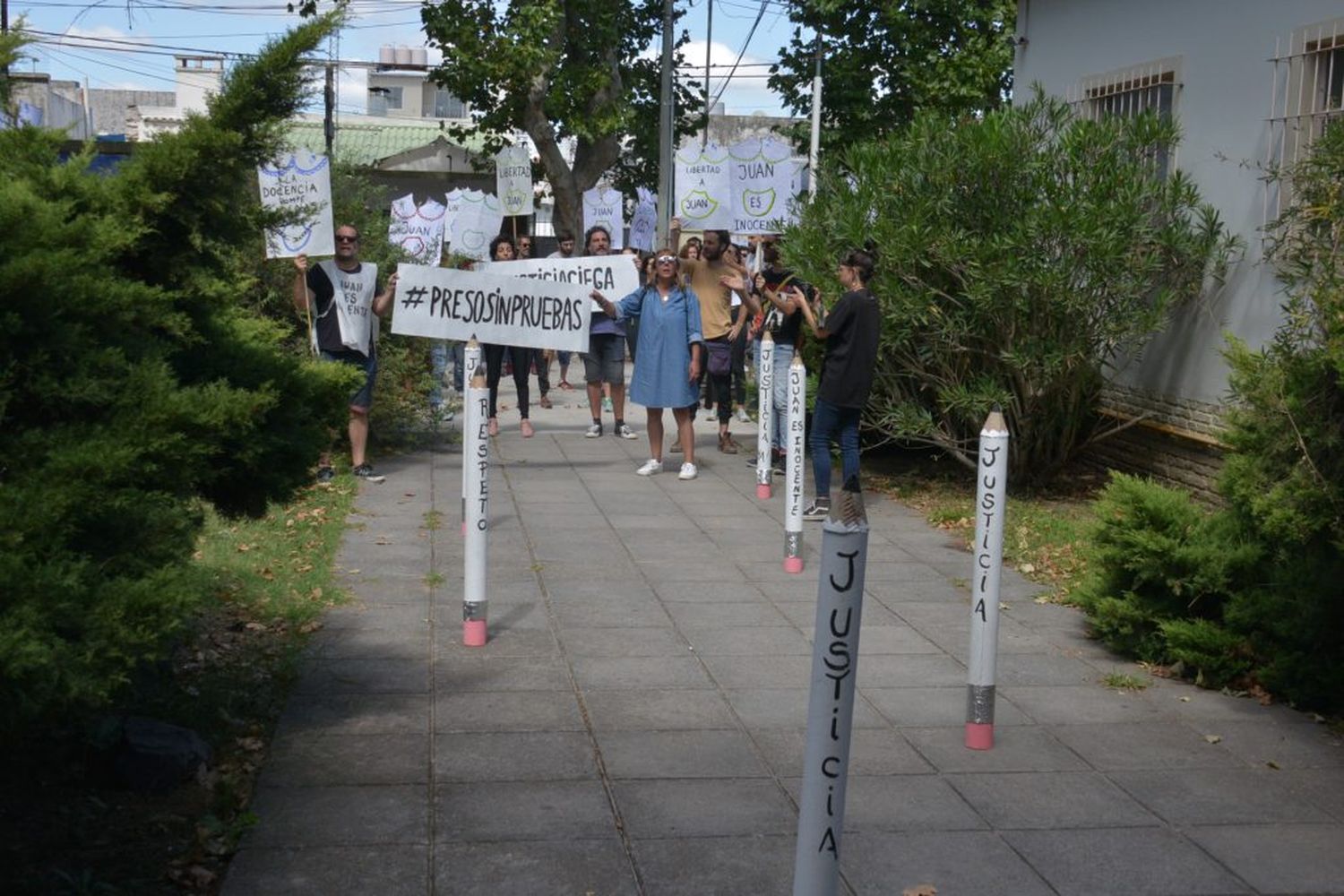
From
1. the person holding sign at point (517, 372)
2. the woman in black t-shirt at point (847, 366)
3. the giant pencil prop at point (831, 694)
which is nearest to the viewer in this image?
the giant pencil prop at point (831, 694)

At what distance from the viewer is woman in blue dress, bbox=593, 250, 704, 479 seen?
1286cm

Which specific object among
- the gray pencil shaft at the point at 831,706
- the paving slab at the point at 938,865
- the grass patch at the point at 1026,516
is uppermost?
the gray pencil shaft at the point at 831,706

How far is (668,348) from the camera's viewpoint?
12.9 m

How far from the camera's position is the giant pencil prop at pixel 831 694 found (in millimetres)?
3383

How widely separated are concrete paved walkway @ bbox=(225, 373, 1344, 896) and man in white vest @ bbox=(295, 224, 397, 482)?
287 cm

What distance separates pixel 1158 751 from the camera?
608 centimetres

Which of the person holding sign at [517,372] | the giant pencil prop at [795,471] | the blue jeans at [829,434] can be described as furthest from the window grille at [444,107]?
the giant pencil prop at [795,471]

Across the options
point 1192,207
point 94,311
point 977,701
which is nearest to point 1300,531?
point 977,701

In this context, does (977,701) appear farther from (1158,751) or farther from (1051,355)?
(1051,355)

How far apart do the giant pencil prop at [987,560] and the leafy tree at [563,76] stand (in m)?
19.1

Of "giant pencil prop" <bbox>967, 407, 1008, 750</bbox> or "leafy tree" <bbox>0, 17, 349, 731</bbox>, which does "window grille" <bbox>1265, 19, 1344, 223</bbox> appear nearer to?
"giant pencil prop" <bbox>967, 407, 1008, 750</bbox>

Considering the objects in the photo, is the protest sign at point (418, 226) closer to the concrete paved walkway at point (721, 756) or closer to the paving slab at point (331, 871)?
the concrete paved walkway at point (721, 756)

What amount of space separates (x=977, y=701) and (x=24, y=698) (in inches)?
143

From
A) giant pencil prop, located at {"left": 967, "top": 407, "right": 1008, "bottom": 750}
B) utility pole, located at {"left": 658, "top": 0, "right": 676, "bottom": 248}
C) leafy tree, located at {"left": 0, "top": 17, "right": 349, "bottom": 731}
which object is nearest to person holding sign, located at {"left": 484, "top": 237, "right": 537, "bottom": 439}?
utility pole, located at {"left": 658, "top": 0, "right": 676, "bottom": 248}
